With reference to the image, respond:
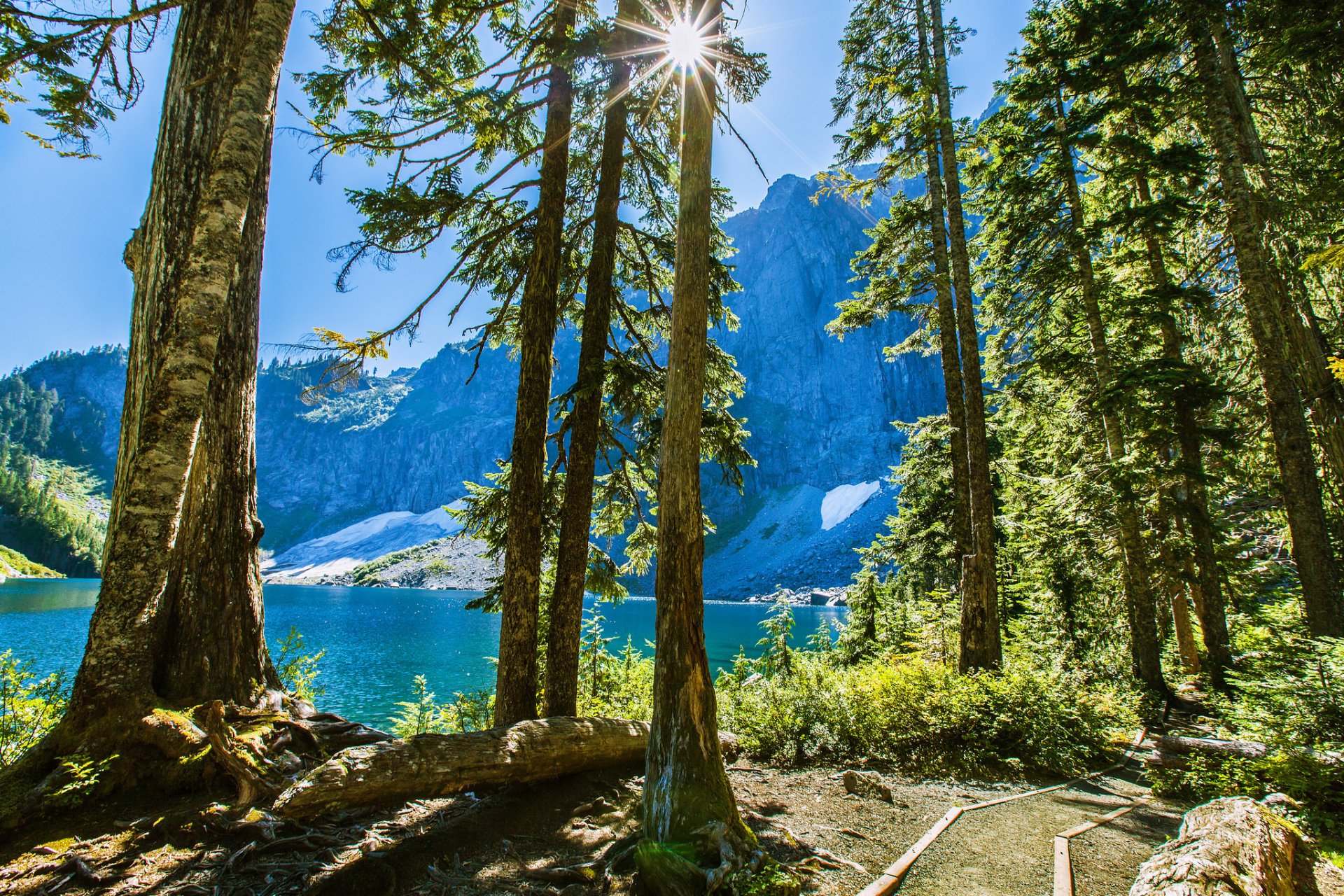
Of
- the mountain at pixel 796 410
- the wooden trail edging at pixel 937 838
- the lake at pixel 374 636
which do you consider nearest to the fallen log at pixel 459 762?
the lake at pixel 374 636

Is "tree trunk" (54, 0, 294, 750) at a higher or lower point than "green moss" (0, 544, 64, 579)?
higher

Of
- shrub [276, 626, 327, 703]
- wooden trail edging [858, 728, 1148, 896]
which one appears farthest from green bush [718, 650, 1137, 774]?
shrub [276, 626, 327, 703]

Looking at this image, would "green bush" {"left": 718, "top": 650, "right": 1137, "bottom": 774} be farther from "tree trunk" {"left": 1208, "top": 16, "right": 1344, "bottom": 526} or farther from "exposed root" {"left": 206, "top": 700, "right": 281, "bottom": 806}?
"exposed root" {"left": 206, "top": 700, "right": 281, "bottom": 806}

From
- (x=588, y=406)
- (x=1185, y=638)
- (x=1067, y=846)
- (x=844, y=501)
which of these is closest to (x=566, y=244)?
(x=588, y=406)

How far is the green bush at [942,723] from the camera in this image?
6.48m

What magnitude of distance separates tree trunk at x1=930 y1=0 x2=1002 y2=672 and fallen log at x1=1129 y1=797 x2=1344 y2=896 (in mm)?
4028

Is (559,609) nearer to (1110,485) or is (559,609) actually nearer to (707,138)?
(707,138)

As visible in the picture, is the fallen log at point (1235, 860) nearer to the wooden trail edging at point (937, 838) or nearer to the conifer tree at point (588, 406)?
the wooden trail edging at point (937, 838)

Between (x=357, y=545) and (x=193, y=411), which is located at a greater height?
(x=193, y=411)

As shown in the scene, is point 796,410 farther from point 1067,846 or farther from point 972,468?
point 1067,846

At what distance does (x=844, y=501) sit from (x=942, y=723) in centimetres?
12994

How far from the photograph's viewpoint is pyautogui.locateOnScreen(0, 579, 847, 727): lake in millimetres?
22156

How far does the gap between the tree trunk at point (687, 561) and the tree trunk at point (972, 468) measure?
5876 millimetres

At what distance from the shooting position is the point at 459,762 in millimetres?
3982
